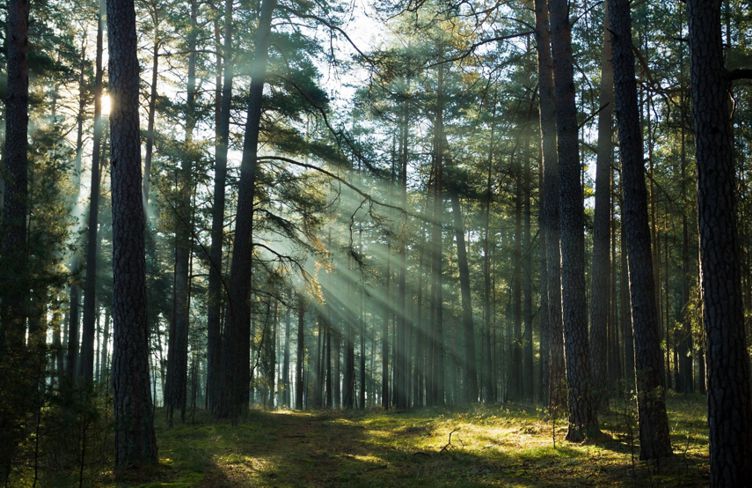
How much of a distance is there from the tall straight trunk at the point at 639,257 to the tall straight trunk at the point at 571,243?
2001 mm

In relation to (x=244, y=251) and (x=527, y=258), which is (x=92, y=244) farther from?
(x=527, y=258)

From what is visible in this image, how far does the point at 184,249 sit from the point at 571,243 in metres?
10.1

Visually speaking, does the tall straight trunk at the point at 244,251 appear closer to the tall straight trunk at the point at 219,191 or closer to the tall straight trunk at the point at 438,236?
the tall straight trunk at the point at 219,191

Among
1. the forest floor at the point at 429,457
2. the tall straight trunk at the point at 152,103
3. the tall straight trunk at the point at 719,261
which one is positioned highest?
the tall straight trunk at the point at 152,103

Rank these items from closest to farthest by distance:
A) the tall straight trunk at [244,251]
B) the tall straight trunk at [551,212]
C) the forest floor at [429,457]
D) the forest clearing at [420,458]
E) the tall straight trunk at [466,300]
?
1. the forest clearing at [420,458]
2. the forest floor at [429,457]
3. the tall straight trunk at [551,212]
4. the tall straight trunk at [244,251]
5. the tall straight trunk at [466,300]

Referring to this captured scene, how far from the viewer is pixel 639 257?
765 centimetres

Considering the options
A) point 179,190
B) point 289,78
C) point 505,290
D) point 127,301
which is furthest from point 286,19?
point 505,290

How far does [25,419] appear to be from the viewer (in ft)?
22.0

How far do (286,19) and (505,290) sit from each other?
23219 mm

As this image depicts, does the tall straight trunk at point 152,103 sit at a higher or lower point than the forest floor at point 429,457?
higher

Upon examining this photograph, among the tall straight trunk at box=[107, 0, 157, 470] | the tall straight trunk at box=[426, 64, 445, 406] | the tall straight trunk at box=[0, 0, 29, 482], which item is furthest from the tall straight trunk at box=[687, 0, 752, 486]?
the tall straight trunk at box=[426, 64, 445, 406]

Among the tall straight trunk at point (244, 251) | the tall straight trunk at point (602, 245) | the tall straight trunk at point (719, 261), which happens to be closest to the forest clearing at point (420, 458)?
the tall straight trunk at point (719, 261)

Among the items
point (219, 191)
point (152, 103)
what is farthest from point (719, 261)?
point (152, 103)

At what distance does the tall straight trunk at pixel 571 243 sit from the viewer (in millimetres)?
9672
